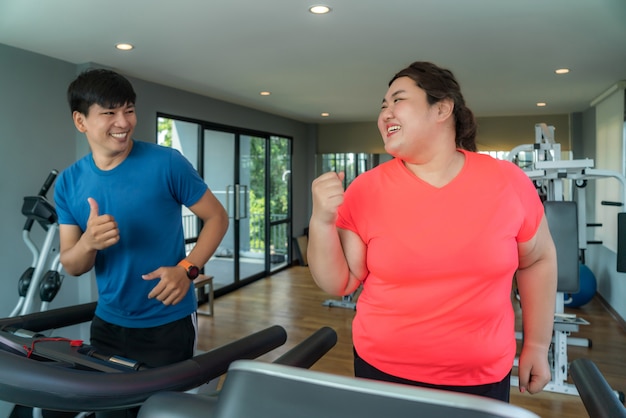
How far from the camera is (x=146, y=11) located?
235 cm

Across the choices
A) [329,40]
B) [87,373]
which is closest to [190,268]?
[87,373]

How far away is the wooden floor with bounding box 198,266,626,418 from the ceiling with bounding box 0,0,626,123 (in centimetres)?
209

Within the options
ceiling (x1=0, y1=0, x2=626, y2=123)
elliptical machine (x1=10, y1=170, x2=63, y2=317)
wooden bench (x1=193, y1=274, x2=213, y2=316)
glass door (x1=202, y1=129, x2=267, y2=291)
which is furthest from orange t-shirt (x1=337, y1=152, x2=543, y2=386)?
glass door (x1=202, y1=129, x2=267, y2=291)

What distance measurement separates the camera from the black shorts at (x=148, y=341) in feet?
4.29

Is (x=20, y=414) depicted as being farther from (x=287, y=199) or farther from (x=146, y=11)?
(x=287, y=199)

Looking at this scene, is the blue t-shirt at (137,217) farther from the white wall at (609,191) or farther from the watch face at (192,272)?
the white wall at (609,191)

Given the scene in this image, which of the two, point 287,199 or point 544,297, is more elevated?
point 287,199

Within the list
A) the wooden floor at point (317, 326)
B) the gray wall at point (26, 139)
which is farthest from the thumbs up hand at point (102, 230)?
the gray wall at point (26, 139)

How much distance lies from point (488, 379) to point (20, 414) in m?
1.24

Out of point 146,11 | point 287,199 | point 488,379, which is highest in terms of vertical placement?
point 146,11

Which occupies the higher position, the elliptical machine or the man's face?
the man's face

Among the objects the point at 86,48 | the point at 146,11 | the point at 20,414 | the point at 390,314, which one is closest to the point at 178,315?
the point at 20,414

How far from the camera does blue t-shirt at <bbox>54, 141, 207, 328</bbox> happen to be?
1.29 meters

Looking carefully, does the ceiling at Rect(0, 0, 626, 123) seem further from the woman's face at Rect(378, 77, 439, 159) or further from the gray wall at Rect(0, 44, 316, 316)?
the woman's face at Rect(378, 77, 439, 159)
